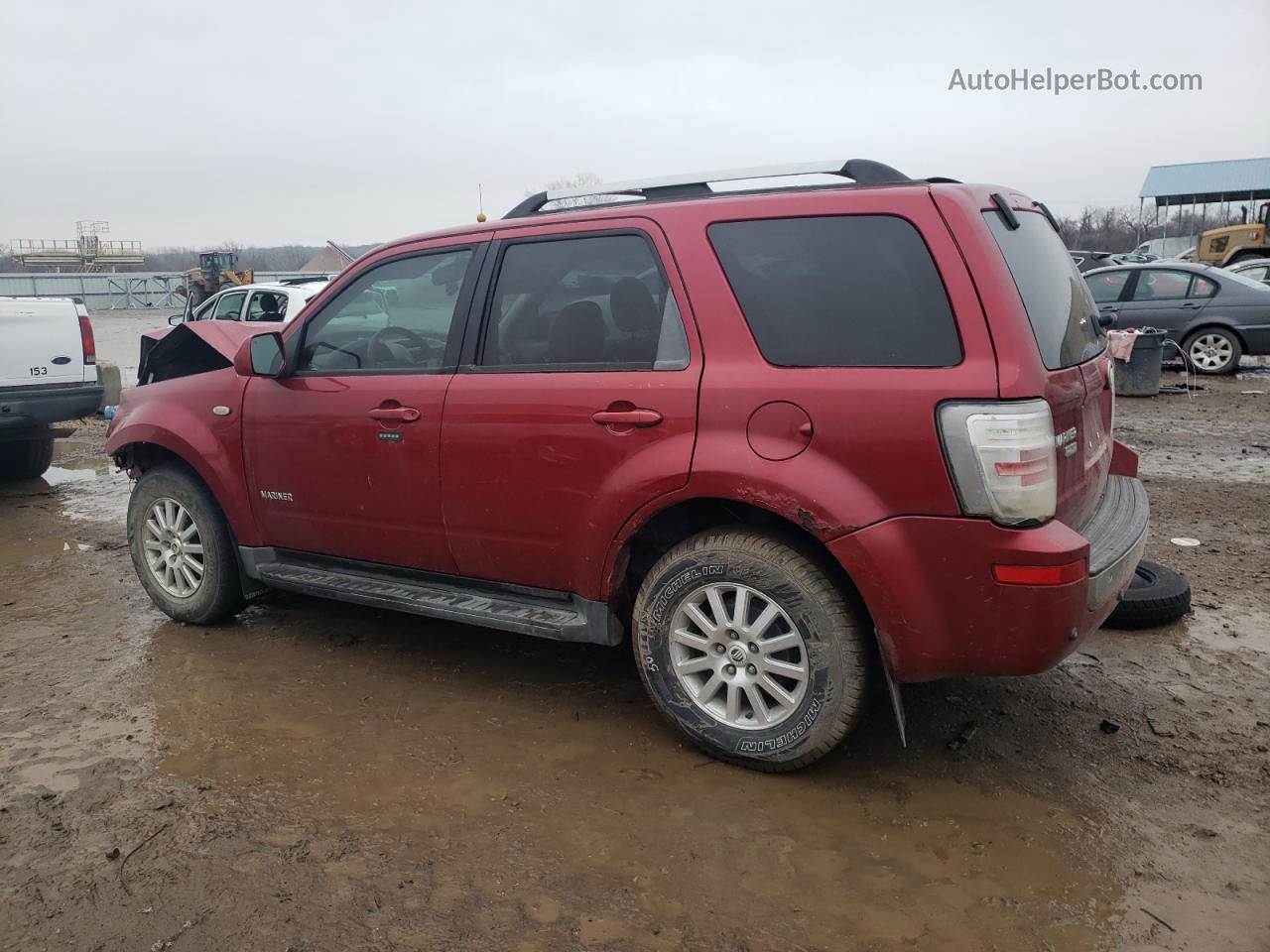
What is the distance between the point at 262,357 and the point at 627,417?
1.97m

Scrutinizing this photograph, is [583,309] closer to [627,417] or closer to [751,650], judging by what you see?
[627,417]

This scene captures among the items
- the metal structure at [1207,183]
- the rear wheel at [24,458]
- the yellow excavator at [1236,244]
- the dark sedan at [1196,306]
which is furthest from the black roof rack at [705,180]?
the metal structure at [1207,183]

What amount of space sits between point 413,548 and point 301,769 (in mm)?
985

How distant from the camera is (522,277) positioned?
3.87 metres

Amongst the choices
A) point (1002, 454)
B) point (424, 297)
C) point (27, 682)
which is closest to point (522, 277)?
point (424, 297)

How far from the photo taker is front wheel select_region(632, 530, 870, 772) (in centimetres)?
316

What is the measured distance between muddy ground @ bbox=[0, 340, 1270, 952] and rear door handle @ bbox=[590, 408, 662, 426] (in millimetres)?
1195

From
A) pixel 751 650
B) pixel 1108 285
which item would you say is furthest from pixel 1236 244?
pixel 751 650

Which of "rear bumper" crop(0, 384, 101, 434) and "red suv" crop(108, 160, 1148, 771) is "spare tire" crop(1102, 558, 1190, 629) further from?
"rear bumper" crop(0, 384, 101, 434)

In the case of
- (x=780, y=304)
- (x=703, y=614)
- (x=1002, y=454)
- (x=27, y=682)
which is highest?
(x=780, y=304)

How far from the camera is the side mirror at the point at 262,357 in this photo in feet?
14.5

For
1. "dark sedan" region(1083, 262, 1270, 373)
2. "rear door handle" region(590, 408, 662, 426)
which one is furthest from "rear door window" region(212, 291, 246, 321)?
"dark sedan" region(1083, 262, 1270, 373)

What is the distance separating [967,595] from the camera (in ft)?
9.68

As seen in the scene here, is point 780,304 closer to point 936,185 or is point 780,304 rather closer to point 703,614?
point 936,185
